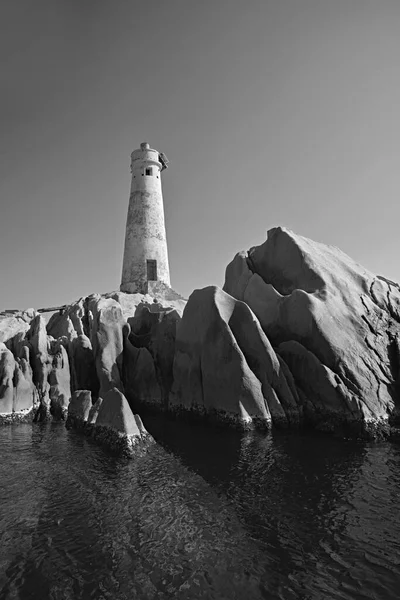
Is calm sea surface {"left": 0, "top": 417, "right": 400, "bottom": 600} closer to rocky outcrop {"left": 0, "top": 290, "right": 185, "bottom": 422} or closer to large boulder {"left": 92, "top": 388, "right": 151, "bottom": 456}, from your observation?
large boulder {"left": 92, "top": 388, "right": 151, "bottom": 456}

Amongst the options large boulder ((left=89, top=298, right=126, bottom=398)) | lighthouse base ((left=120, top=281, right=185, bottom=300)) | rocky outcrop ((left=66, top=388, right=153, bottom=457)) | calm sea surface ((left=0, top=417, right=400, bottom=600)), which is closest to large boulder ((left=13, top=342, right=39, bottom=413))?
large boulder ((left=89, top=298, right=126, bottom=398))

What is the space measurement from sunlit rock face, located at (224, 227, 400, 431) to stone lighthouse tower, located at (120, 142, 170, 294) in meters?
24.3

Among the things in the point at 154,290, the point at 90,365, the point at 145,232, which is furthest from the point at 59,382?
the point at 145,232

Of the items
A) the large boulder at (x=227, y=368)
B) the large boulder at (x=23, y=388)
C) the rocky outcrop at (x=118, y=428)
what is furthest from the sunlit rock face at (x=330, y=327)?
the large boulder at (x=23, y=388)

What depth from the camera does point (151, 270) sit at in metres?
50.8

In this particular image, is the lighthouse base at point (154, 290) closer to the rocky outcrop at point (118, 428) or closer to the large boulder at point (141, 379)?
the large boulder at point (141, 379)

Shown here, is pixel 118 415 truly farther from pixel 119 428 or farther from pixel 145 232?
pixel 145 232

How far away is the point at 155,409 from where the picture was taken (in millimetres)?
25703

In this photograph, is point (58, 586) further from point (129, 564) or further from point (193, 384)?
point (193, 384)

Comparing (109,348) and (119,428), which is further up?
(109,348)

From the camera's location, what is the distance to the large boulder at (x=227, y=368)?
20.2m

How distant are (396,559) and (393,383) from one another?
12.8 m

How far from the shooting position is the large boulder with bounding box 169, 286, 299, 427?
2025 centimetres

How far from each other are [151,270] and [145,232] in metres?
5.27
